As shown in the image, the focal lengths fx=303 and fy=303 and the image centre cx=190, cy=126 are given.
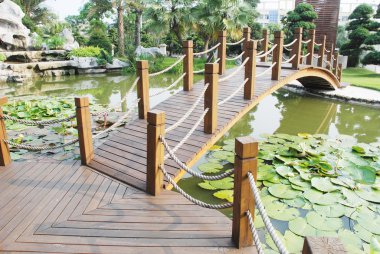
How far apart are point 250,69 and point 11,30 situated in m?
18.7

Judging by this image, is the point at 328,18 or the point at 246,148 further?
the point at 328,18

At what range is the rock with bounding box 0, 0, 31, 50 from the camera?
59.6 feet

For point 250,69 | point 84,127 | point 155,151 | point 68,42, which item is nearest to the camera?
point 155,151

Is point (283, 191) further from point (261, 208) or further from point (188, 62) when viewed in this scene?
point (188, 62)

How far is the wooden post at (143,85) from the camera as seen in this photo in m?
4.56

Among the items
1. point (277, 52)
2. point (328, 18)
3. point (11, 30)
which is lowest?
point (277, 52)

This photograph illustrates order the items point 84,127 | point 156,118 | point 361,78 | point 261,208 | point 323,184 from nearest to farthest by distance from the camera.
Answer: point 261,208 → point 156,118 → point 84,127 → point 323,184 → point 361,78

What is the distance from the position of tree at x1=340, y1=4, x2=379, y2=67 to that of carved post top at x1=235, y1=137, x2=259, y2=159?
1639cm

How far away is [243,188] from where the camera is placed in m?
2.05

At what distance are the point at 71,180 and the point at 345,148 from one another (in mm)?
4821

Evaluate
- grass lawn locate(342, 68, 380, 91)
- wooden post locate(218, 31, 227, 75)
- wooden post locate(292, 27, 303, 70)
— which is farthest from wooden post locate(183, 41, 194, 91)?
grass lawn locate(342, 68, 380, 91)

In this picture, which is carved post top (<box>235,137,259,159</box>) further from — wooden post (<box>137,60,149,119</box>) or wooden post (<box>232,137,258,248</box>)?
wooden post (<box>137,60,149,119</box>)

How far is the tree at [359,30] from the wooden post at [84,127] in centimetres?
1603

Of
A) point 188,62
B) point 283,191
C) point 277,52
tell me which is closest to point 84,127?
point 283,191
